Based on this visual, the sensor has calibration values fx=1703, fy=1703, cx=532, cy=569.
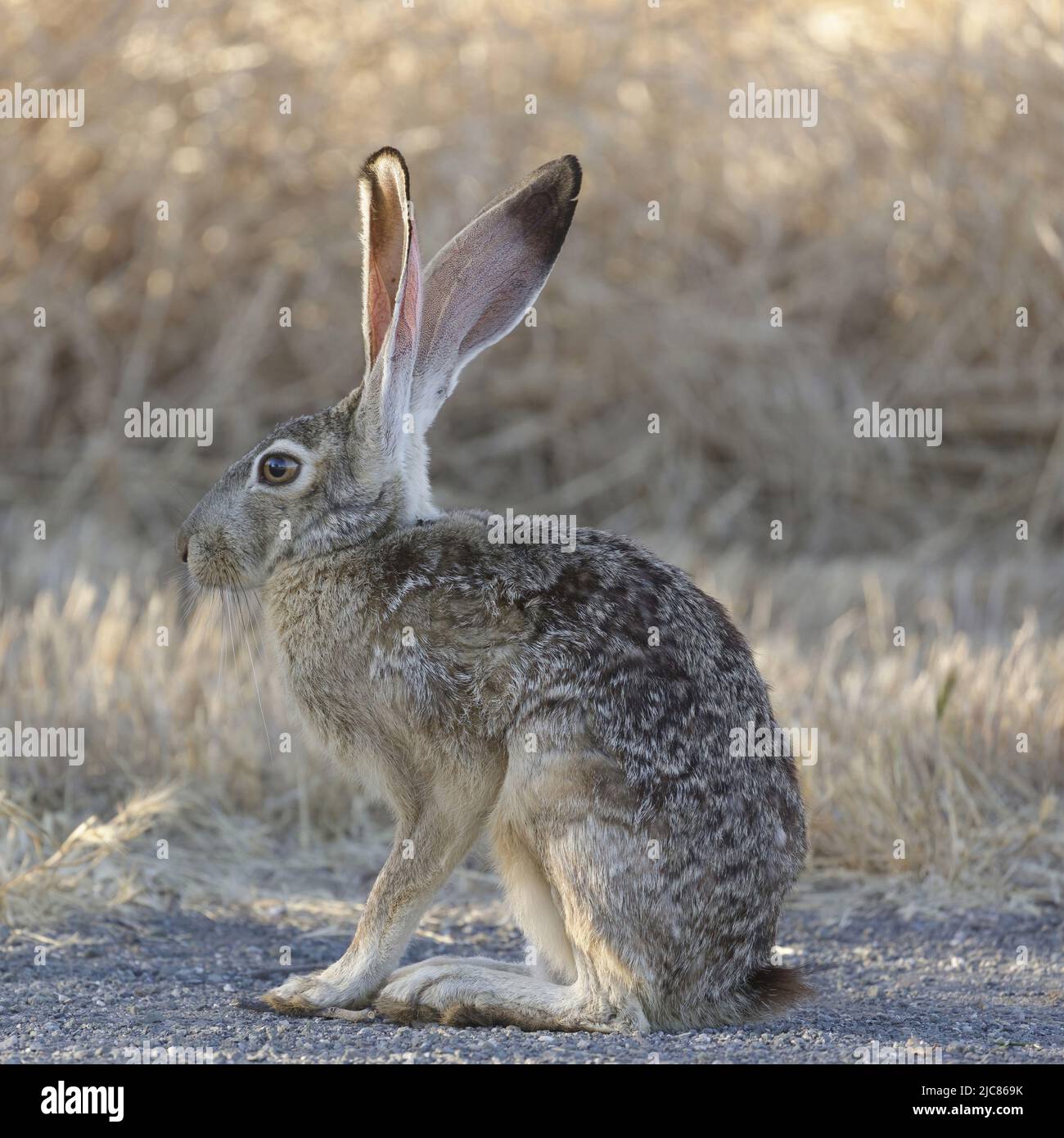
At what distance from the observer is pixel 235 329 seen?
347 inches

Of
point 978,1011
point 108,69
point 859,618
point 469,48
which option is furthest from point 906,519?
point 978,1011

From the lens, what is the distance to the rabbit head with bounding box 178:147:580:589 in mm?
4039

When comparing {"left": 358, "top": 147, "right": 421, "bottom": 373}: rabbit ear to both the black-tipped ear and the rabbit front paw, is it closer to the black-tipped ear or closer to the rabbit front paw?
the black-tipped ear

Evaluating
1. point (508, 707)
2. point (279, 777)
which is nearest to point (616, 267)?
point (279, 777)

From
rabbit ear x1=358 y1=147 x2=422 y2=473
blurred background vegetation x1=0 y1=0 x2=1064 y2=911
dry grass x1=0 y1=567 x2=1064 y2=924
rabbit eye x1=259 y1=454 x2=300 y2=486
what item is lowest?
dry grass x1=0 y1=567 x2=1064 y2=924

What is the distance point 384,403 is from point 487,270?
1.46 feet

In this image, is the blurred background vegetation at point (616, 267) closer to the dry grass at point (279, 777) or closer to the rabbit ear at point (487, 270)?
the dry grass at point (279, 777)

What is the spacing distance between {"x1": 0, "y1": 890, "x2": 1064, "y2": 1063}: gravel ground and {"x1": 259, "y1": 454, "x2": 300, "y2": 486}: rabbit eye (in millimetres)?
1236

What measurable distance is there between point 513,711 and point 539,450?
18.6ft

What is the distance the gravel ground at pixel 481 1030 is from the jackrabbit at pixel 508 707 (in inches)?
5.7

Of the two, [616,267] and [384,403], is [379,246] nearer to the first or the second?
[384,403]

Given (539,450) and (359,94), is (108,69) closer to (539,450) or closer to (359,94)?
(359,94)

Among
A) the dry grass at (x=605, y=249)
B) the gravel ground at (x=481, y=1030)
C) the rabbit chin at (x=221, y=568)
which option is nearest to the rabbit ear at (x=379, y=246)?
the rabbit chin at (x=221, y=568)

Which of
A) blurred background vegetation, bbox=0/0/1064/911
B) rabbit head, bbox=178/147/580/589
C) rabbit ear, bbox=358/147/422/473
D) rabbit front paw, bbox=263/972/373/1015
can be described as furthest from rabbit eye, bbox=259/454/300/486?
blurred background vegetation, bbox=0/0/1064/911
